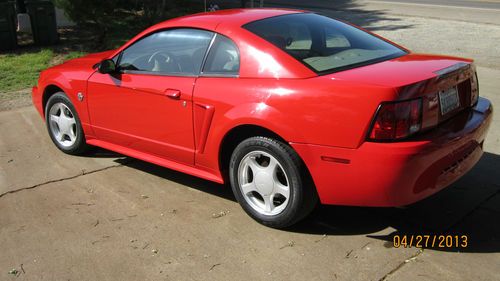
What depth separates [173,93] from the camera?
4.05 meters

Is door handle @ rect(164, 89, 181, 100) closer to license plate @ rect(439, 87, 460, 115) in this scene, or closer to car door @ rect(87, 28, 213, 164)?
car door @ rect(87, 28, 213, 164)

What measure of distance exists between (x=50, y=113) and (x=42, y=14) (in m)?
7.04

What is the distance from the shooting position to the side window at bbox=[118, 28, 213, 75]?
4.11 m

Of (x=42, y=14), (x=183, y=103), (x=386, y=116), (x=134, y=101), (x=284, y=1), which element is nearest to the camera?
(x=386, y=116)

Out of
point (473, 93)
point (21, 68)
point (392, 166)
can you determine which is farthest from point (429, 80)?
point (21, 68)

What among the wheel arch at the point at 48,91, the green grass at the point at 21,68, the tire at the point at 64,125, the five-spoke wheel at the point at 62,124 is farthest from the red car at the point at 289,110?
the green grass at the point at 21,68

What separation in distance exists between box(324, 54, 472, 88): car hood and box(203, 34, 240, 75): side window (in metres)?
0.76

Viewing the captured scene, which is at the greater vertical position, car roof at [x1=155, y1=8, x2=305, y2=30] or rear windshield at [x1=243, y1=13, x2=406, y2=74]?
car roof at [x1=155, y1=8, x2=305, y2=30]

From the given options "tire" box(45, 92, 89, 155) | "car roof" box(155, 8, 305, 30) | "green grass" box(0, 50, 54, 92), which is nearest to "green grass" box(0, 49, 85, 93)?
"green grass" box(0, 50, 54, 92)

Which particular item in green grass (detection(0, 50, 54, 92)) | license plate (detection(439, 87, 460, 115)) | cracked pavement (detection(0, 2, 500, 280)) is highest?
license plate (detection(439, 87, 460, 115))

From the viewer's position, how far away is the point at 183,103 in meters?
4.00

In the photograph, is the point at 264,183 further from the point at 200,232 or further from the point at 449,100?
the point at 449,100

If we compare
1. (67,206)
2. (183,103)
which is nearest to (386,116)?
(183,103)

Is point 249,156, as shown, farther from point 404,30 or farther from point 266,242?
point 404,30
